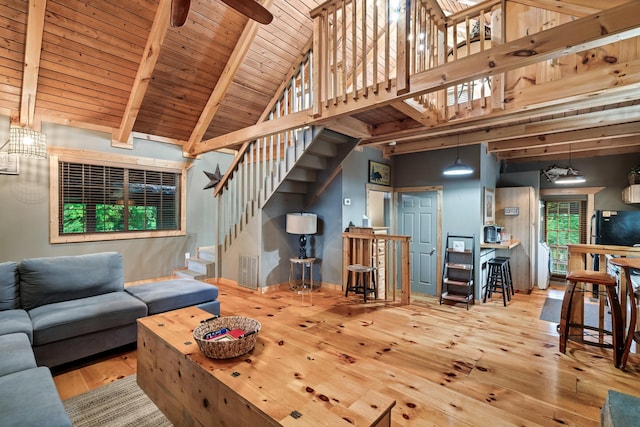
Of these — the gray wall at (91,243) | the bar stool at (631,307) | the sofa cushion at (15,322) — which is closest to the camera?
the sofa cushion at (15,322)

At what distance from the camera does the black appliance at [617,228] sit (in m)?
4.94

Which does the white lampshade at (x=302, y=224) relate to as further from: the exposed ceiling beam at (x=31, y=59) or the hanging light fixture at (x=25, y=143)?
the exposed ceiling beam at (x=31, y=59)

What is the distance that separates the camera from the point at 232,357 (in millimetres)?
1724

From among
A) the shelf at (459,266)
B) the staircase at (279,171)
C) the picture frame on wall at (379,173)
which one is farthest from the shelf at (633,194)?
the staircase at (279,171)

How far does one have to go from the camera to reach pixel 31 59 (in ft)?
11.7

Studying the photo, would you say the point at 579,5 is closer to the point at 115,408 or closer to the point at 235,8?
the point at 235,8

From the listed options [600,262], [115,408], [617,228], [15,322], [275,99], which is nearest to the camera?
[115,408]

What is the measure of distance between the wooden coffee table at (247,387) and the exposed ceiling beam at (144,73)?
3373 millimetres

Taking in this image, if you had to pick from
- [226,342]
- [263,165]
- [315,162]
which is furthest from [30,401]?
[315,162]

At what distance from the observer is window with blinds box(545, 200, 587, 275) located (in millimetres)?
6164

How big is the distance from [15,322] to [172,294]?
3.81 ft

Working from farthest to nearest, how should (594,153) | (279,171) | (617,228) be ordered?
(594,153), (617,228), (279,171)

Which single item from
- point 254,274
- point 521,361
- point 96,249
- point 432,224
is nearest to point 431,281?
point 432,224

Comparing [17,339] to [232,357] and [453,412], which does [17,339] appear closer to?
[232,357]
